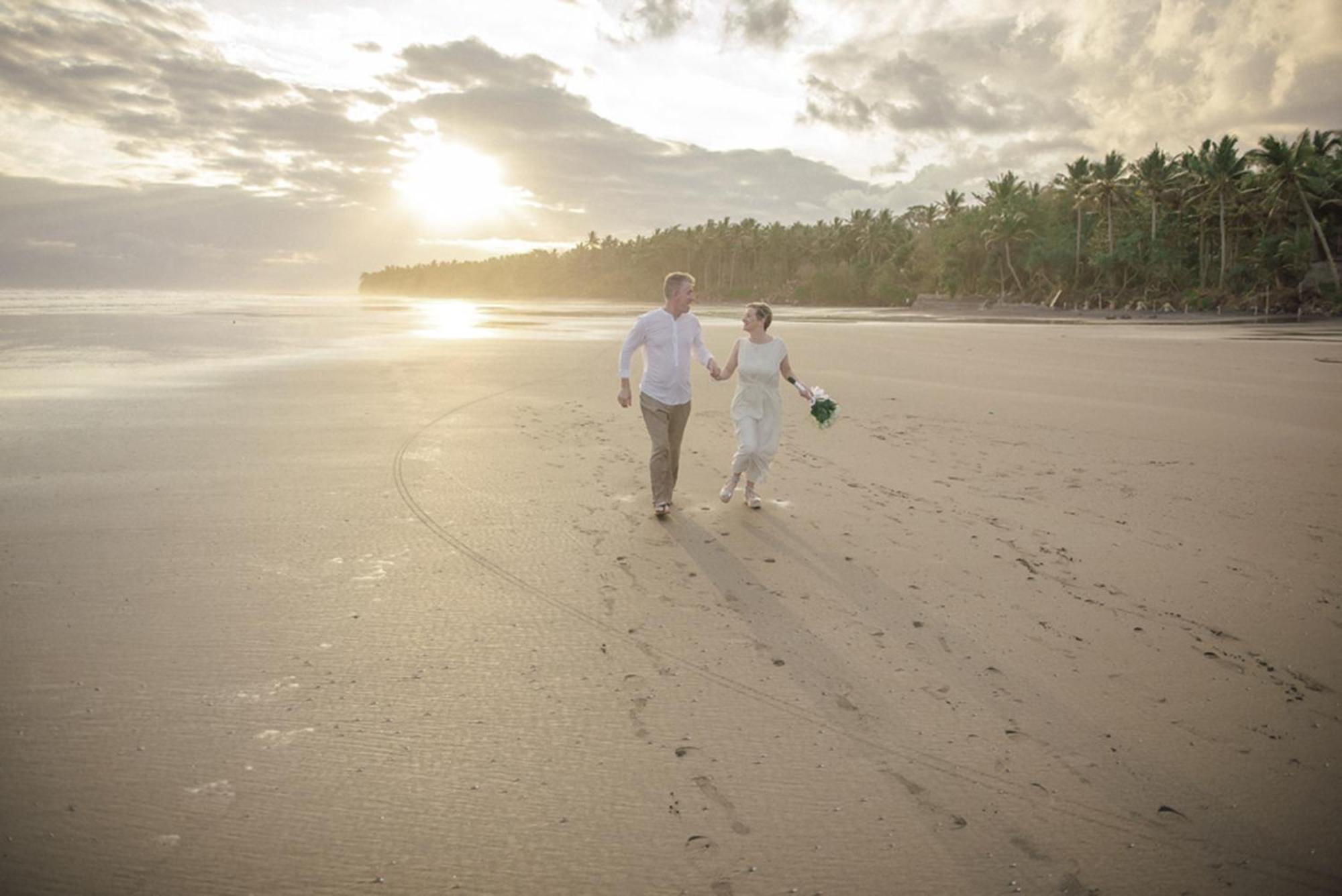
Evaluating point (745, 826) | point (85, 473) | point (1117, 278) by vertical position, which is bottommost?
point (745, 826)

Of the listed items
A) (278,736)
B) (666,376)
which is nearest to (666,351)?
(666,376)

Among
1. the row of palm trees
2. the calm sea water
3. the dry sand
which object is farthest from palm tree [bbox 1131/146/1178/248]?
the dry sand

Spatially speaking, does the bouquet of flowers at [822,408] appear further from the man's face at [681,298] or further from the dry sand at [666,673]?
the man's face at [681,298]

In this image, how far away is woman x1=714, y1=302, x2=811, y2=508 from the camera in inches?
258

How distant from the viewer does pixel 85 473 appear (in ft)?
24.0

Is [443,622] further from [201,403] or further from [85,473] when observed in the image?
[201,403]

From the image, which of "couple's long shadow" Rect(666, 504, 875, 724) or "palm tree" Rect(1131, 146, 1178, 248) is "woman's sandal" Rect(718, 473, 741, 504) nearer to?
"couple's long shadow" Rect(666, 504, 875, 724)

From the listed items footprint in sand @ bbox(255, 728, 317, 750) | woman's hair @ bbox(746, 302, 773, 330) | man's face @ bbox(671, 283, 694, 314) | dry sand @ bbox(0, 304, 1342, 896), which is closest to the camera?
dry sand @ bbox(0, 304, 1342, 896)

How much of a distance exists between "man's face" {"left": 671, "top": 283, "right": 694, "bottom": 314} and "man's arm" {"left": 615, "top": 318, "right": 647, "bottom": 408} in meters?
0.30

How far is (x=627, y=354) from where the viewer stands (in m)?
6.55

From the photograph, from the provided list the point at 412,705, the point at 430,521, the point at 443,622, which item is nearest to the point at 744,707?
the point at 412,705

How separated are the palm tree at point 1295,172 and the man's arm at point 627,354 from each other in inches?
2344

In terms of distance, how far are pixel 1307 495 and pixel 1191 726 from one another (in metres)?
4.83

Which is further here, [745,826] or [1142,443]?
[1142,443]
